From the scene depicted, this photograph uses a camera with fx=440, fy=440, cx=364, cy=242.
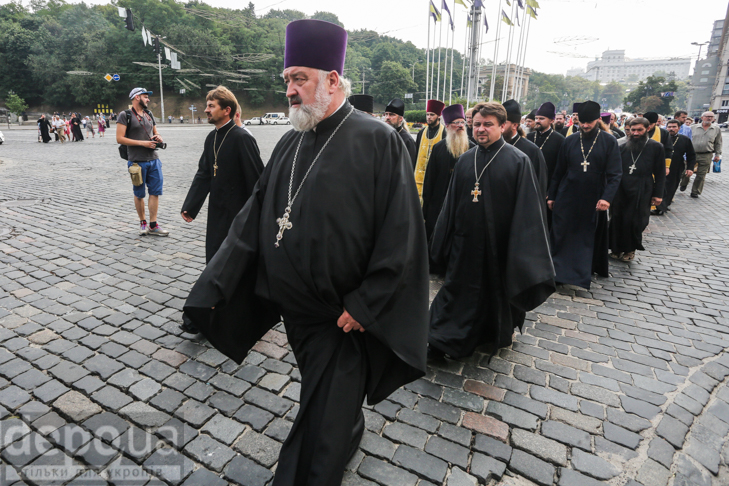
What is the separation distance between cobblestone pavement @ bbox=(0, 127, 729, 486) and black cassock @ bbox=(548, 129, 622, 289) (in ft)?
1.19

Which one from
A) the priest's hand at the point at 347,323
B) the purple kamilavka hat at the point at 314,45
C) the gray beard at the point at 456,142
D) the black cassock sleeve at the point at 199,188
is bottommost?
the priest's hand at the point at 347,323

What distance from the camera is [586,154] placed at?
5676mm

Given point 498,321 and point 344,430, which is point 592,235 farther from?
point 344,430

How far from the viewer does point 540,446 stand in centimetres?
270

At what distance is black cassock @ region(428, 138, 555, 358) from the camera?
11.4ft

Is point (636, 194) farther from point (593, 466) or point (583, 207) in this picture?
point (593, 466)

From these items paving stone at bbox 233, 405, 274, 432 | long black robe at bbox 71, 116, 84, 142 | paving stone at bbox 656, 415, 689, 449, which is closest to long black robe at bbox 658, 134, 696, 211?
paving stone at bbox 656, 415, 689, 449

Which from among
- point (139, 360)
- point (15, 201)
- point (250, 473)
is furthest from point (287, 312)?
point (15, 201)

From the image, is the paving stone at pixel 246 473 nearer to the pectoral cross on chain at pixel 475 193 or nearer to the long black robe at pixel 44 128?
the pectoral cross on chain at pixel 475 193

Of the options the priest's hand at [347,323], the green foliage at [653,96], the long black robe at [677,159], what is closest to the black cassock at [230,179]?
the priest's hand at [347,323]

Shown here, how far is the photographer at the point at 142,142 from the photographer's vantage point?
6223 millimetres

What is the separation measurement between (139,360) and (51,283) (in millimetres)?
2303

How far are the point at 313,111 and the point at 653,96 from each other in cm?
7796

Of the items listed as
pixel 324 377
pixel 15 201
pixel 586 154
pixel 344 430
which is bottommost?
pixel 15 201
